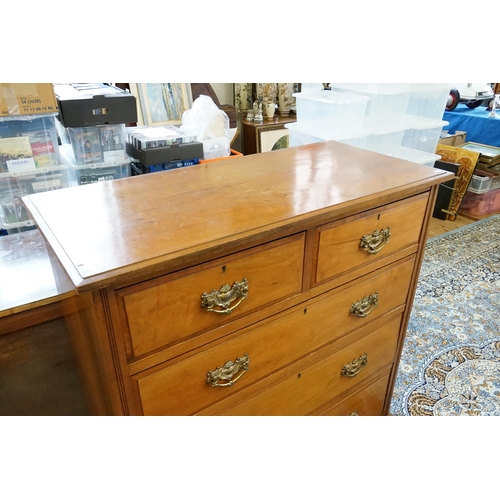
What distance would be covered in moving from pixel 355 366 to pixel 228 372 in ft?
1.61

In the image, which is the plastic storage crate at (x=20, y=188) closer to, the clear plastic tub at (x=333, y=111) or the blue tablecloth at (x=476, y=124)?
the clear plastic tub at (x=333, y=111)

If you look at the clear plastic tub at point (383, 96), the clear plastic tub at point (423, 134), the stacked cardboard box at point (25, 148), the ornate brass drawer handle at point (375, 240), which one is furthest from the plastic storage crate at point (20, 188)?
the clear plastic tub at point (423, 134)

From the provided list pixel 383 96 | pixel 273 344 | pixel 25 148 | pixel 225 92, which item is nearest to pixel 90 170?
pixel 25 148

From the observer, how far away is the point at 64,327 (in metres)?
1.04

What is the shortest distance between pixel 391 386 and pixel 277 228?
36.3 inches

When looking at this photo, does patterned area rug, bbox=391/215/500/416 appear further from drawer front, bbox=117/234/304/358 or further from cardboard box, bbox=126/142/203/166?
cardboard box, bbox=126/142/203/166

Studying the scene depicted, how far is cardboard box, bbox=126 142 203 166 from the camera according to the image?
1.85m

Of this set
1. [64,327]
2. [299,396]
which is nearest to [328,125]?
[299,396]

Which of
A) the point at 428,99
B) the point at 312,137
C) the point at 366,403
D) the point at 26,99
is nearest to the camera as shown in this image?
the point at 366,403

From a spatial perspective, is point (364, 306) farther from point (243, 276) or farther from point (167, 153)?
point (167, 153)

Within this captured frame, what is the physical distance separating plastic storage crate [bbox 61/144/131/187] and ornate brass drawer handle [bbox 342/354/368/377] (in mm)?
1372

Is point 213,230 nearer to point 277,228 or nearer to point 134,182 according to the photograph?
point 277,228

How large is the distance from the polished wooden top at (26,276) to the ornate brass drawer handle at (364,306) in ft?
2.32

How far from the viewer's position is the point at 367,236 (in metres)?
1.03
